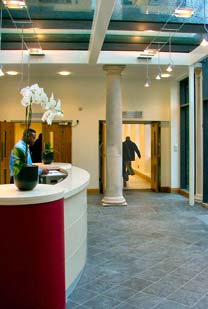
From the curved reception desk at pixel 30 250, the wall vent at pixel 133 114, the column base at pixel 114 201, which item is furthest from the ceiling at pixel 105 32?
the column base at pixel 114 201

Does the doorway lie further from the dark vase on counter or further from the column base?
the dark vase on counter

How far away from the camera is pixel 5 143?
9.43 m

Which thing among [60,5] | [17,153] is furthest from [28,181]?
[60,5]

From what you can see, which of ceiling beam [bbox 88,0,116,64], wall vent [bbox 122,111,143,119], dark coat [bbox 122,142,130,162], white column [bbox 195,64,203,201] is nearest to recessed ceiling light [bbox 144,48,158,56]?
ceiling beam [bbox 88,0,116,64]

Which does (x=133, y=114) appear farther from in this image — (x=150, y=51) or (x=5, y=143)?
(x=5, y=143)

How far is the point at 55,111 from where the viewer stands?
323 cm

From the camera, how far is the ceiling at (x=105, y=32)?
16.9 ft

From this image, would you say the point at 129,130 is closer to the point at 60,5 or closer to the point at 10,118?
the point at 10,118

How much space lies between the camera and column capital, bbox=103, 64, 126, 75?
7961 millimetres

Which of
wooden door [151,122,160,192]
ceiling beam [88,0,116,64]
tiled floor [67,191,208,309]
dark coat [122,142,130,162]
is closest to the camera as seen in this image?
tiled floor [67,191,208,309]

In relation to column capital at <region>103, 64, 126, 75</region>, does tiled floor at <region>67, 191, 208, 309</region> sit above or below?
below

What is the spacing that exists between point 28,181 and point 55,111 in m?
0.73

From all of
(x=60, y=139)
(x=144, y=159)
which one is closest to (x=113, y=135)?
(x=60, y=139)

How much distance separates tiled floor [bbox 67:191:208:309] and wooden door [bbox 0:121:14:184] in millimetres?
3120
